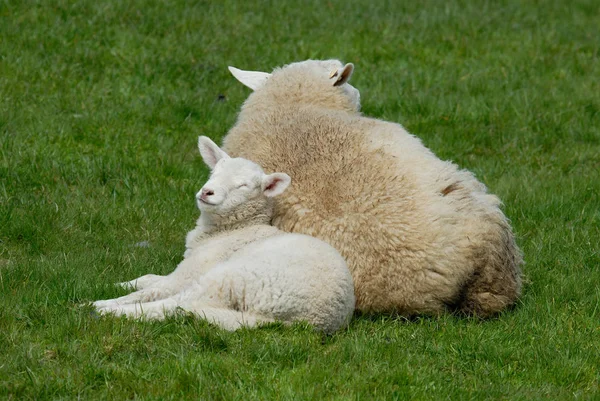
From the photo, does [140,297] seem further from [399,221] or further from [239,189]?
[399,221]

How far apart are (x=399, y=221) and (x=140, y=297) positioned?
5.12 ft

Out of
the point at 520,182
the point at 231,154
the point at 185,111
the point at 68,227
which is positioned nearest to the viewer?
the point at 231,154

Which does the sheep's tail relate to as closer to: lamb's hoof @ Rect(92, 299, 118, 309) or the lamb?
the lamb

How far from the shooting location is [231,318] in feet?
17.5

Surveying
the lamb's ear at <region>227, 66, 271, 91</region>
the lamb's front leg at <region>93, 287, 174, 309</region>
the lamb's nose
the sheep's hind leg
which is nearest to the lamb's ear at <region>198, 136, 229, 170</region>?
the lamb's nose

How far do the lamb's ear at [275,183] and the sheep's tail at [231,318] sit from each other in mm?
941

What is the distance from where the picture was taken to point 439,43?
39.0ft

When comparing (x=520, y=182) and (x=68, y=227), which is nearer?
(x=68, y=227)

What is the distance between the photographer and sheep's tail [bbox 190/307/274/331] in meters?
5.31

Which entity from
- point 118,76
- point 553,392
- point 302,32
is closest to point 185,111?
point 118,76

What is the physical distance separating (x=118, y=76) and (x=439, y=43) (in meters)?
3.91

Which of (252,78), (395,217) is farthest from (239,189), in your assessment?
(252,78)

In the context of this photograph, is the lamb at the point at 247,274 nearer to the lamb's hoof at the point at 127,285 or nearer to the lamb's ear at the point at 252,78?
the lamb's hoof at the point at 127,285

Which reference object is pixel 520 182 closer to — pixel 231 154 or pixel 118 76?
pixel 231 154
